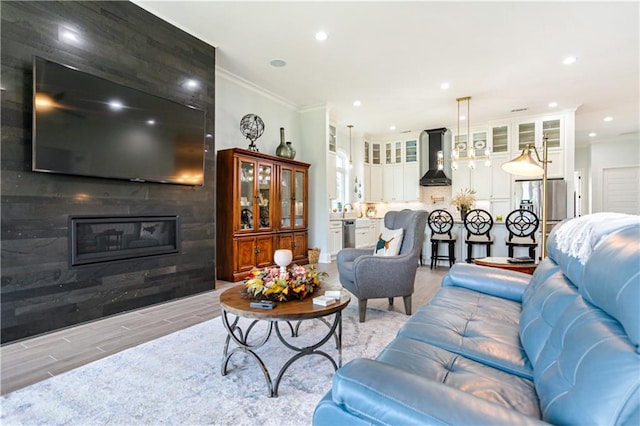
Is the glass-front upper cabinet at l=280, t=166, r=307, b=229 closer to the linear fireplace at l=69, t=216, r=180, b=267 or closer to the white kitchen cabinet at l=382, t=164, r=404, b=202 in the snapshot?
the linear fireplace at l=69, t=216, r=180, b=267

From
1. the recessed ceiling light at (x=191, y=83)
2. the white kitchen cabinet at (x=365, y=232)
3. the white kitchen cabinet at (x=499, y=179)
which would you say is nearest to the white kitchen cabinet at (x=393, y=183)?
the white kitchen cabinet at (x=365, y=232)

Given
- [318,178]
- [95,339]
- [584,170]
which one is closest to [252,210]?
[318,178]

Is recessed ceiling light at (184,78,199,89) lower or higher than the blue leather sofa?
higher

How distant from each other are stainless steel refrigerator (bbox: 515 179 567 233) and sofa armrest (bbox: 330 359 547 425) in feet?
22.3

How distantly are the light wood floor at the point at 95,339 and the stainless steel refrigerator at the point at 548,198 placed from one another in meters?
4.45

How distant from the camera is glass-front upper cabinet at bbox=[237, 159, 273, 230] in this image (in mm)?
4836

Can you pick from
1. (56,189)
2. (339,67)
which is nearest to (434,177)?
(339,67)

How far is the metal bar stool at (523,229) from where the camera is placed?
4672mm

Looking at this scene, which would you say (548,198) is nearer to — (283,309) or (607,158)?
(607,158)

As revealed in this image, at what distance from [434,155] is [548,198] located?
256 centimetres

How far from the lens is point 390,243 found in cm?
339

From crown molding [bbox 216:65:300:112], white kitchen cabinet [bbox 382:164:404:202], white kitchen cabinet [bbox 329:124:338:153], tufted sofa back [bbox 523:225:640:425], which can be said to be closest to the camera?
tufted sofa back [bbox 523:225:640:425]

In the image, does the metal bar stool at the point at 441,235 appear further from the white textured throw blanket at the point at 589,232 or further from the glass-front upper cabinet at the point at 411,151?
the white textured throw blanket at the point at 589,232

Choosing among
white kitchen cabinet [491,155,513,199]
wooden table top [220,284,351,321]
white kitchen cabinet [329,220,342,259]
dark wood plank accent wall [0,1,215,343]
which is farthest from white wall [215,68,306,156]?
white kitchen cabinet [491,155,513,199]
